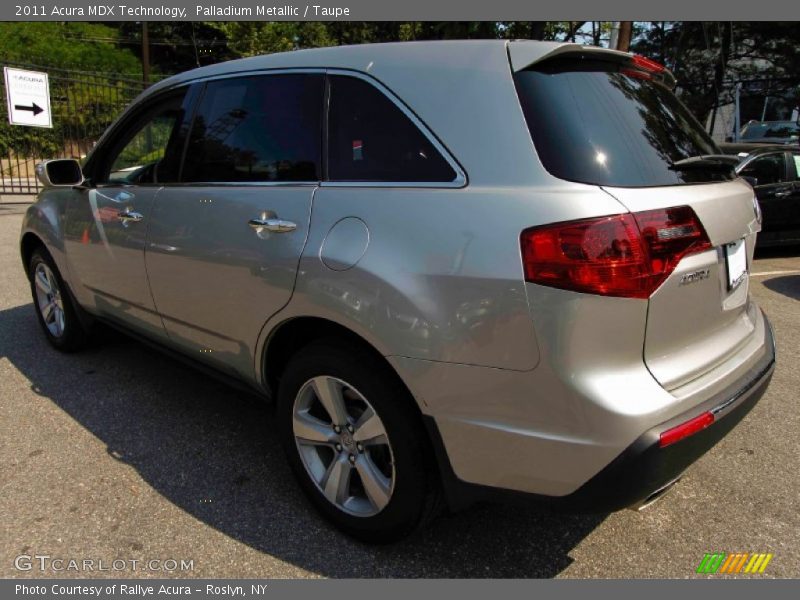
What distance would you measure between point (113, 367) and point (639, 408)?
11.8 ft

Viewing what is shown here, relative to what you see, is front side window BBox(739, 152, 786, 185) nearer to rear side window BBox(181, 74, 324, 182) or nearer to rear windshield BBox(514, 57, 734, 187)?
rear windshield BBox(514, 57, 734, 187)

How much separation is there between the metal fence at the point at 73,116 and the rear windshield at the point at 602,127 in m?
14.8

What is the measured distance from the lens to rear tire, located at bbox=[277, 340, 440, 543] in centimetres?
206

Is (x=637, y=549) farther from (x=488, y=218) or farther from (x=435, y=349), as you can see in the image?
(x=488, y=218)

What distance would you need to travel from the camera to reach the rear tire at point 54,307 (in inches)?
163

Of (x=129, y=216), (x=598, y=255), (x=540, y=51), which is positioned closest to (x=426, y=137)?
(x=540, y=51)

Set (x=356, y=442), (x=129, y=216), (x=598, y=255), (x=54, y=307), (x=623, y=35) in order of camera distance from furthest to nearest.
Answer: (x=623, y=35)
(x=54, y=307)
(x=129, y=216)
(x=356, y=442)
(x=598, y=255)

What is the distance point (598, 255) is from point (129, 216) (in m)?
2.51

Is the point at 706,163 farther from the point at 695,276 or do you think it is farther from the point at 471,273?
the point at 471,273

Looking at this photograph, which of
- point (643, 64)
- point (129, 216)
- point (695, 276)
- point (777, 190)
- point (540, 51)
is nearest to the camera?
point (695, 276)

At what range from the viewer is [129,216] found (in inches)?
124

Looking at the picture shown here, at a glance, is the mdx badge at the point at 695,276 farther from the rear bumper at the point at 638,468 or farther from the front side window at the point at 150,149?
the front side window at the point at 150,149

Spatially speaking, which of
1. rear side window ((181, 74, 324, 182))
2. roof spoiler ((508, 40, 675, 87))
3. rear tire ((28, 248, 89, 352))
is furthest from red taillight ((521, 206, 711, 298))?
rear tire ((28, 248, 89, 352))
